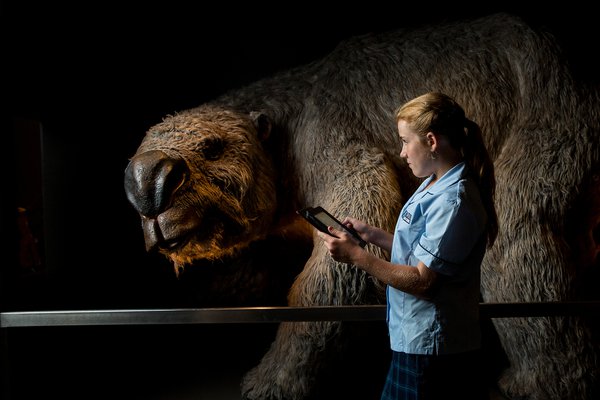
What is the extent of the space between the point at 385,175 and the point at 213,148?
71 cm

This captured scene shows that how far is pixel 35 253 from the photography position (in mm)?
2258

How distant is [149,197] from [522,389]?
158 cm

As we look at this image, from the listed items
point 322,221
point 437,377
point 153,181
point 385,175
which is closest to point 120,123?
point 153,181

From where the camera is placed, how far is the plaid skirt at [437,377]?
1187 mm

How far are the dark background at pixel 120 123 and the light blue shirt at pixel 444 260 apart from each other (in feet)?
4.40

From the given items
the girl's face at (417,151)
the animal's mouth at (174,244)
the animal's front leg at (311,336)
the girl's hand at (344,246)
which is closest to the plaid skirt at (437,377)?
the girl's hand at (344,246)

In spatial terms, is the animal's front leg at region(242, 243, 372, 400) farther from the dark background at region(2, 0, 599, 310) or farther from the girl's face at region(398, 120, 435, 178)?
the dark background at region(2, 0, 599, 310)

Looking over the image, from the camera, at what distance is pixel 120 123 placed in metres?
2.60

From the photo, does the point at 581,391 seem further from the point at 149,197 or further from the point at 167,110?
the point at 167,110

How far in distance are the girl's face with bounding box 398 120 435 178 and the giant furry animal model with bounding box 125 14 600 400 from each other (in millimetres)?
814

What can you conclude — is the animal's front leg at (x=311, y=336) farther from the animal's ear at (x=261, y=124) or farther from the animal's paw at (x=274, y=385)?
the animal's ear at (x=261, y=124)

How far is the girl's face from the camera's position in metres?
1.23

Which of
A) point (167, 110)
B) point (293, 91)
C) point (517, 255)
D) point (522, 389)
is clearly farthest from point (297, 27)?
point (522, 389)

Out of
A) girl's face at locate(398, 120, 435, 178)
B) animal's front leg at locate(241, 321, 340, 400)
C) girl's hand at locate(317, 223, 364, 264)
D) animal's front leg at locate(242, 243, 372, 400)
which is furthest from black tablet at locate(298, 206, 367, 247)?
animal's front leg at locate(241, 321, 340, 400)
